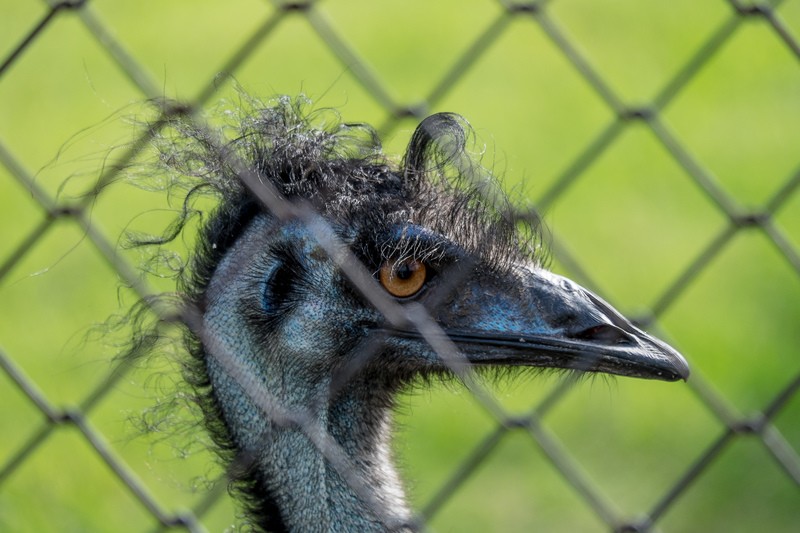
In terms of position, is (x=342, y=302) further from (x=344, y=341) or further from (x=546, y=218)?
(x=546, y=218)

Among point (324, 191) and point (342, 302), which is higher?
point (324, 191)

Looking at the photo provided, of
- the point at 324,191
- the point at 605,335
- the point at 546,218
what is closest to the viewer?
the point at 605,335

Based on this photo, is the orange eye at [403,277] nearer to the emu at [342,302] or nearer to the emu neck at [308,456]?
the emu at [342,302]

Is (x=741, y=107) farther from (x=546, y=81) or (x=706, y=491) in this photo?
(x=706, y=491)

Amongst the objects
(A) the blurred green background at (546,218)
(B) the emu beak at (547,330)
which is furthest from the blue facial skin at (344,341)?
(A) the blurred green background at (546,218)

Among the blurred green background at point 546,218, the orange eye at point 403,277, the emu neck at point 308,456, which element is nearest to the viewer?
the orange eye at point 403,277

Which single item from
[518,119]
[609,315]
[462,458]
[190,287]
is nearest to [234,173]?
[190,287]

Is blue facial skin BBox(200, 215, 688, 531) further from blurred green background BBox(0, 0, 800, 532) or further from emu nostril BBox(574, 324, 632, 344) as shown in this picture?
blurred green background BBox(0, 0, 800, 532)

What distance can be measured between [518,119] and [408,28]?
1.12m

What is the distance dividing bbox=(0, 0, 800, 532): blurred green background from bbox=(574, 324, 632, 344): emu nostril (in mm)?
91

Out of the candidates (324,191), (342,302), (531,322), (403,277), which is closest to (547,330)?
(531,322)

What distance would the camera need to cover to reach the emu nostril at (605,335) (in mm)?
2451

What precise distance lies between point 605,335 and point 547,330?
0.11m

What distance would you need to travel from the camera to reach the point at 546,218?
18.1 feet
